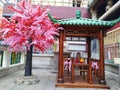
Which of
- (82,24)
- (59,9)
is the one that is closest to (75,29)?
(82,24)

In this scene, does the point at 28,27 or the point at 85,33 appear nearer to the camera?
the point at 28,27

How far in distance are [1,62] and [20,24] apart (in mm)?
2552

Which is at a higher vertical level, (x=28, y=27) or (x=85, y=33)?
(x=28, y=27)

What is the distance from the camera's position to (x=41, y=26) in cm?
523

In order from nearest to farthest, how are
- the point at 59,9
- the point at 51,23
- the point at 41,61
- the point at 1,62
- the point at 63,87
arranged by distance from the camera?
the point at 63,87 → the point at 51,23 → the point at 1,62 → the point at 41,61 → the point at 59,9

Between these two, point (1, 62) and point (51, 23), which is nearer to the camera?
point (51, 23)

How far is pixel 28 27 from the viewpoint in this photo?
16.7 ft

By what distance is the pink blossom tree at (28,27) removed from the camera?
5.09 m

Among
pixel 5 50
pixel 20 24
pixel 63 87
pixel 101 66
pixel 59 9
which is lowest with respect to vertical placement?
pixel 63 87

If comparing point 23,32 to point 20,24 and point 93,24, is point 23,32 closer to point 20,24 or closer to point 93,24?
point 20,24

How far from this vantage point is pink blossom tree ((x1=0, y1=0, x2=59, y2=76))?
5.09m

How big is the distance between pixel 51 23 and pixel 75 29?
0.86 metres

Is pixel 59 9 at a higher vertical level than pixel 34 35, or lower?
higher

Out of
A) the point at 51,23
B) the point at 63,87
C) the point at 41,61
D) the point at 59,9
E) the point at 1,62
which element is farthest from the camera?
the point at 59,9
